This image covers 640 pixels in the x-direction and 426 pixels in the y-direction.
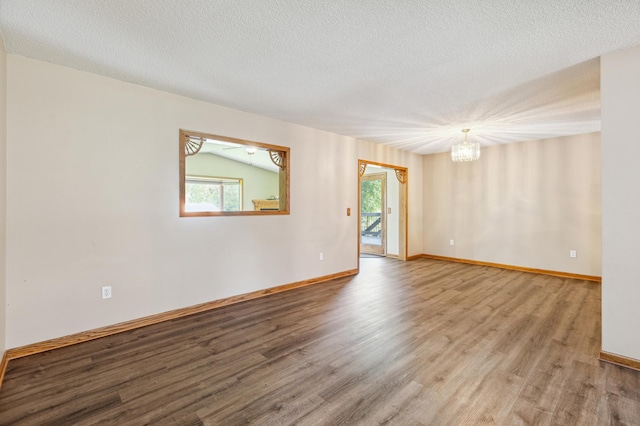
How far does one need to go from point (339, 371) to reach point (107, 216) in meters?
2.45

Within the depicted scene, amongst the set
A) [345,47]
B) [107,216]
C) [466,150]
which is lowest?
[107,216]

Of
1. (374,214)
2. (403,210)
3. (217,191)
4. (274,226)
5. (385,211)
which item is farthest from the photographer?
(374,214)

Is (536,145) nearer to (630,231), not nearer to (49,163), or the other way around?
(630,231)

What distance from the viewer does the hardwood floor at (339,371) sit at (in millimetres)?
1691

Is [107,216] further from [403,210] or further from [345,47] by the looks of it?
[403,210]

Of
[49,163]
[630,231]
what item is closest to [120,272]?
[49,163]

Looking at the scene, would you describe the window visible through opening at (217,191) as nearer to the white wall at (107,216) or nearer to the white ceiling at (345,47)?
the white wall at (107,216)

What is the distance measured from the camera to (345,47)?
7.16 feet

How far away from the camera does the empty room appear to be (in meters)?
1.80

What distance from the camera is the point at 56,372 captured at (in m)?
2.12

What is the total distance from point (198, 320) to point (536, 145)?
232 inches

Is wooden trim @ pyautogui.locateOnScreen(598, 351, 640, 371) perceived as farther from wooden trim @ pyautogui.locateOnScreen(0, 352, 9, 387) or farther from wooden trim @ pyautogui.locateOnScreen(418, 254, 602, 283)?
wooden trim @ pyautogui.locateOnScreen(0, 352, 9, 387)

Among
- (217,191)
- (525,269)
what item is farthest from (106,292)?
(525,269)

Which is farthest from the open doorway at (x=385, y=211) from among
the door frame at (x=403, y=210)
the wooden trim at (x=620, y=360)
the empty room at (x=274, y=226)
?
the wooden trim at (x=620, y=360)
